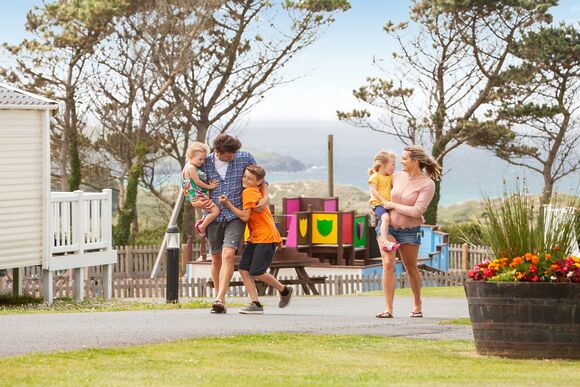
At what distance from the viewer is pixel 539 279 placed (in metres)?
11.2

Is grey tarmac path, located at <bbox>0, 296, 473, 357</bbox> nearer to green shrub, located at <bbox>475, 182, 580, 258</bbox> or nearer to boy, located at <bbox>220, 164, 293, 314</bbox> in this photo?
boy, located at <bbox>220, 164, 293, 314</bbox>

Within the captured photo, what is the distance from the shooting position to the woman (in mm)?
14422

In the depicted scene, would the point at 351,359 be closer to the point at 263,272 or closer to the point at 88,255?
the point at 263,272

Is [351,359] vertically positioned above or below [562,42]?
below

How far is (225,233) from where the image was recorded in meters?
14.6

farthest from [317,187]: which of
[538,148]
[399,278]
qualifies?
[399,278]

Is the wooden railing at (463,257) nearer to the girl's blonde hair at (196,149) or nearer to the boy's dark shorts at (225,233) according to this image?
the boy's dark shorts at (225,233)

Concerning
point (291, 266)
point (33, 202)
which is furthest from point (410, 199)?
point (291, 266)

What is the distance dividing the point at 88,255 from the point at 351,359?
44.4 ft

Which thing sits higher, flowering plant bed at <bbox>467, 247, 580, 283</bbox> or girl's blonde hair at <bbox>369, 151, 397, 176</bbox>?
girl's blonde hair at <bbox>369, 151, 397, 176</bbox>

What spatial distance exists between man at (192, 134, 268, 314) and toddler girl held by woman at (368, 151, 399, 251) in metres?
1.32

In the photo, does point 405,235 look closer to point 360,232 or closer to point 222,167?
point 222,167

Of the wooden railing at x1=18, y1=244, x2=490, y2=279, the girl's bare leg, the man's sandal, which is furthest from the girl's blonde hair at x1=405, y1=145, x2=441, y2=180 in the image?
the wooden railing at x1=18, y1=244, x2=490, y2=279

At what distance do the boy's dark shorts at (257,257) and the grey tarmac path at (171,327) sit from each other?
22.2 inches
